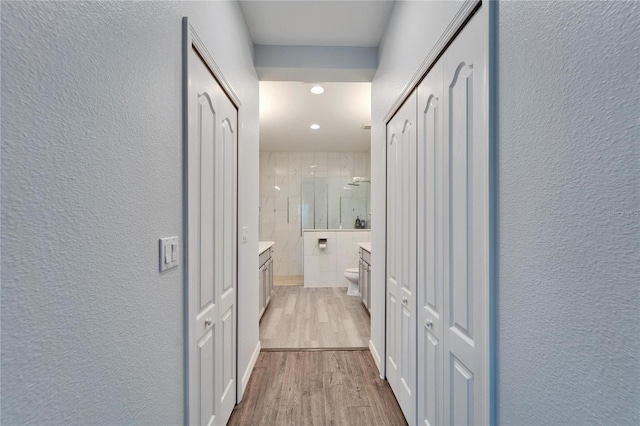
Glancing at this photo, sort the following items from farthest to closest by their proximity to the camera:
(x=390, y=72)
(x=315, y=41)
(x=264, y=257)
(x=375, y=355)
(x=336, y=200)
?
(x=336, y=200) < (x=264, y=257) < (x=375, y=355) < (x=315, y=41) < (x=390, y=72)

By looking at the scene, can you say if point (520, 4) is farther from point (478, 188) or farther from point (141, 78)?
point (141, 78)

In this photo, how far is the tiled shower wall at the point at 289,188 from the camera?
6812mm

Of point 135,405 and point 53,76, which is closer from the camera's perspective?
point 53,76

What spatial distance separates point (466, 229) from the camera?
3.74ft

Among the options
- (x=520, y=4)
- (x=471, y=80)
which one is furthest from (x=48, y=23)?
(x=471, y=80)

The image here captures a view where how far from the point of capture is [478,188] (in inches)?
40.7

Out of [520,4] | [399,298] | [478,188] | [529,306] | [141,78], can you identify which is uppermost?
[520,4]

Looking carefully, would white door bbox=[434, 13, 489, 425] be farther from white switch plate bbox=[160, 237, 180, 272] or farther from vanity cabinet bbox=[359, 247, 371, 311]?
vanity cabinet bbox=[359, 247, 371, 311]

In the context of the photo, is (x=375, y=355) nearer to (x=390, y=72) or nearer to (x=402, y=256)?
(x=402, y=256)

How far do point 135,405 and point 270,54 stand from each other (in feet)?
8.26

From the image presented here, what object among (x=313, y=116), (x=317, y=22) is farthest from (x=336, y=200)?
(x=317, y=22)

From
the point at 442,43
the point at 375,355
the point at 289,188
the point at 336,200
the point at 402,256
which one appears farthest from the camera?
the point at 289,188

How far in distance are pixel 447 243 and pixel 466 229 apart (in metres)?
0.17

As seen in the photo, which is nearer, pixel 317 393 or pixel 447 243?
pixel 447 243
